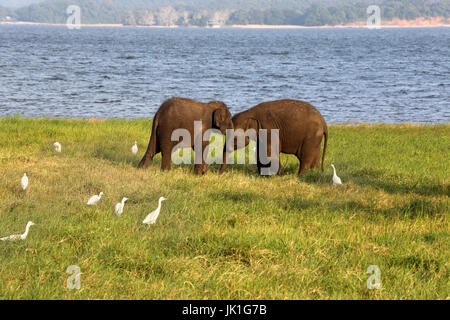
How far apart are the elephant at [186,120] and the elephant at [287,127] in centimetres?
41

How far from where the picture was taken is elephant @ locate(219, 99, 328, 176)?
1204cm

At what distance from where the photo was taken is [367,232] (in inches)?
318

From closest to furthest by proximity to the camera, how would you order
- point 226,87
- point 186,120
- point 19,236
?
point 19,236, point 186,120, point 226,87

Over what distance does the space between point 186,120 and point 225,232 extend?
4.43 meters

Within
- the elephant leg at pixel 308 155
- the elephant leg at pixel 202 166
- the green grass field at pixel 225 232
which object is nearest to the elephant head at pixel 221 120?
the elephant leg at pixel 202 166

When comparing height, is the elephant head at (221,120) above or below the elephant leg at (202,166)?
above

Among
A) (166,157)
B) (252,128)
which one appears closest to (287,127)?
(252,128)

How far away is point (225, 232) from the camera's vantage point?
7.59 meters

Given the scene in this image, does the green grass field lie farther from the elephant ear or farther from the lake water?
the lake water

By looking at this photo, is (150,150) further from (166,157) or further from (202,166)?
(202,166)

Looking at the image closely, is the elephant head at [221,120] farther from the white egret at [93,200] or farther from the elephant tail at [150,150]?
the white egret at [93,200]

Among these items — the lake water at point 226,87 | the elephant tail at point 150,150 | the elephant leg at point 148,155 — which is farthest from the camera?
the lake water at point 226,87

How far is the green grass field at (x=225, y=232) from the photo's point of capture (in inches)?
244
